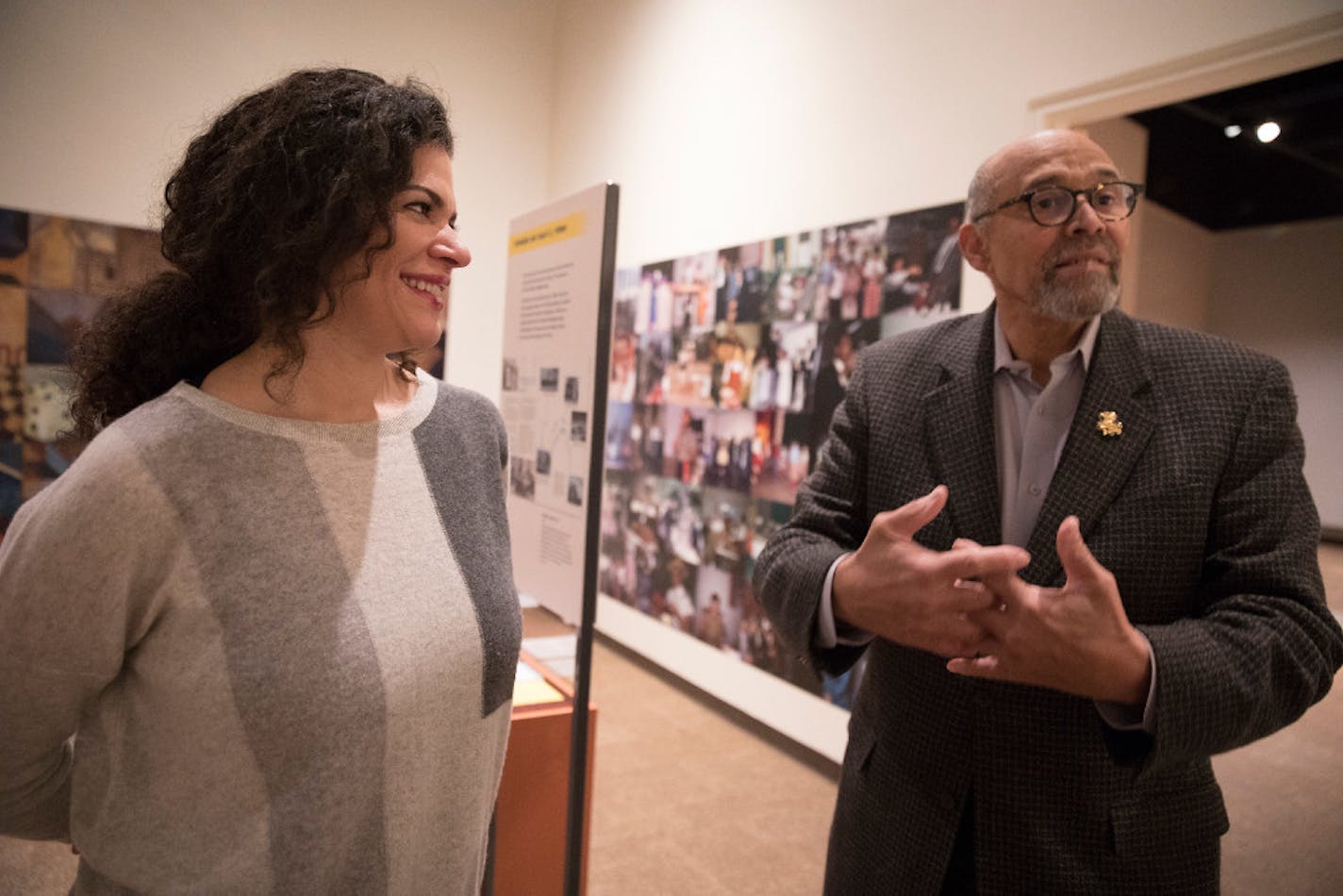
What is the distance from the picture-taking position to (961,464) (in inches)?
56.1

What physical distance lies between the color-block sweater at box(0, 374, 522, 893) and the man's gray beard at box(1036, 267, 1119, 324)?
43.1 inches

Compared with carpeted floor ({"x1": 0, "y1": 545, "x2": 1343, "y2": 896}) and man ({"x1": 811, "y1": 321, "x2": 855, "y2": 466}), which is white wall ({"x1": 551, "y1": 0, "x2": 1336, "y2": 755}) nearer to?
carpeted floor ({"x1": 0, "y1": 545, "x2": 1343, "y2": 896})

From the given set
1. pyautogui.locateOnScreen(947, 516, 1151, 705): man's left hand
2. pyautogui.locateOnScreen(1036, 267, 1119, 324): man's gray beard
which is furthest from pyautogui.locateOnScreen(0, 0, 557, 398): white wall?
pyautogui.locateOnScreen(947, 516, 1151, 705): man's left hand

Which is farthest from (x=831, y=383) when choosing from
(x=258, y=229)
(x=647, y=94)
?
(x=258, y=229)

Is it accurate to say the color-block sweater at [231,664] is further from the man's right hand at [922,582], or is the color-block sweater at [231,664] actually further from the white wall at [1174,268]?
the white wall at [1174,268]

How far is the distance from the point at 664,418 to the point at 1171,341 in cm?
395

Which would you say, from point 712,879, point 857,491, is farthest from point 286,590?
point 712,879

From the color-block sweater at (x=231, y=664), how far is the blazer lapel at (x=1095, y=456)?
2.97 feet

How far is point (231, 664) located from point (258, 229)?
58 centimetres

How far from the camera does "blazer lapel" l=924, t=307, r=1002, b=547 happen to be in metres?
1.39

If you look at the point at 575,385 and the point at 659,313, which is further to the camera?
the point at 659,313

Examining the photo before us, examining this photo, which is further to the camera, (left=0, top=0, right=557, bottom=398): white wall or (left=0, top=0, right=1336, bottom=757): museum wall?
(left=0, top=0, right=557, bottom=398): white wall

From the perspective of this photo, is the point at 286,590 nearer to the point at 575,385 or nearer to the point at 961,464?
the point at 961,464

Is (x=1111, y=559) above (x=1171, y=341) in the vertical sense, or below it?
below
